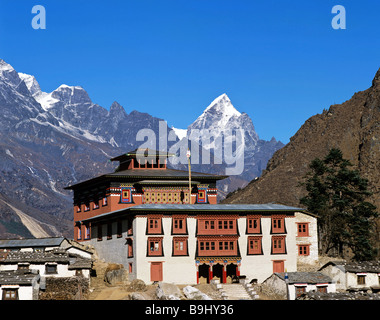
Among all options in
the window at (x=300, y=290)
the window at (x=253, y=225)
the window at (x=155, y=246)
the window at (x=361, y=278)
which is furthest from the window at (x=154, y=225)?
the window at (x=361, y=278)

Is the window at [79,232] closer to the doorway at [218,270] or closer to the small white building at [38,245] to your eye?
the small white building at [38,245]

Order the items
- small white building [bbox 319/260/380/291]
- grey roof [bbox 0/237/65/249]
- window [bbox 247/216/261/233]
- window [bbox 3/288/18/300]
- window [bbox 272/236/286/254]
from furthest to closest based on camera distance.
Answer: grey roof [bbox 0/237/65/249]
window [bbox 272/236/286/254]
window [bbox 247/216/261/233]
small white building [bbox 319/260/380/291]
window [bbox 3/288/18/300]

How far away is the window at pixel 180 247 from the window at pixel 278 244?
37.1 ft

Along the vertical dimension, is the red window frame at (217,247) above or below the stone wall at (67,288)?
above

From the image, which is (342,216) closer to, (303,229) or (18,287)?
(303,229)

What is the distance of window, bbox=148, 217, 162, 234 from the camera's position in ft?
275

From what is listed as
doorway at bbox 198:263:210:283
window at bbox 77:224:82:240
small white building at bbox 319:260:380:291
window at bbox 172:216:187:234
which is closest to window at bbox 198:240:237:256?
doorway at bbox 198:263:210:283

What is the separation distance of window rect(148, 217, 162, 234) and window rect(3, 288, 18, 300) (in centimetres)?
1892

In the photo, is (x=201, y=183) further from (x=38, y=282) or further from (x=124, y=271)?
(x=38, y=282)

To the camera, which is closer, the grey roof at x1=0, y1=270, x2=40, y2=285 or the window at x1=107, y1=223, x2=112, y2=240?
the grey roof at x1=0, y1=270, x2=40, y2=285

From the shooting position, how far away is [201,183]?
106 m

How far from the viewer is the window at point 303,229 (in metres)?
95.4

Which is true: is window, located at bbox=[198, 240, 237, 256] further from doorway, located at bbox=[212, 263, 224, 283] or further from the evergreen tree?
the evergreen tree
